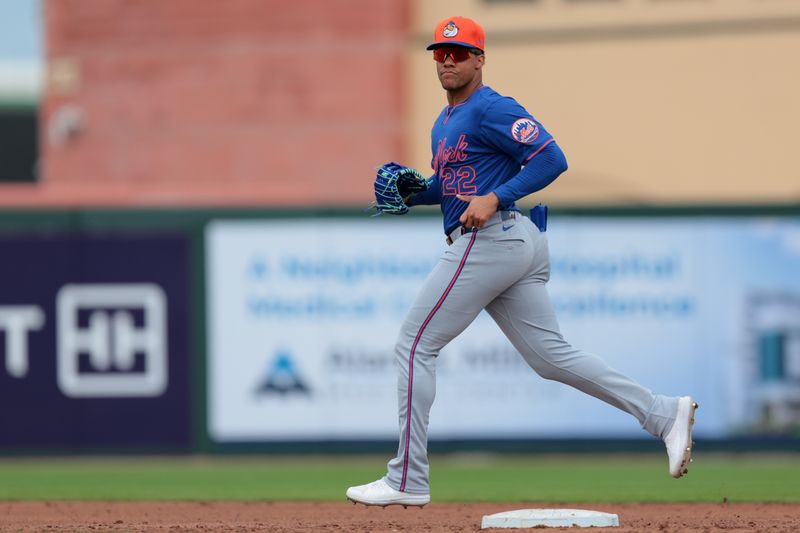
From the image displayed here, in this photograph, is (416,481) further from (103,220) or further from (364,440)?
(103,220)

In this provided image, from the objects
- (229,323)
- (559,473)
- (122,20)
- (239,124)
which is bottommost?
(559,473)

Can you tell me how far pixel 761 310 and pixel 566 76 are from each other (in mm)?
8531

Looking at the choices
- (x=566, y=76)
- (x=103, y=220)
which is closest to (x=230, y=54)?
(x=566, y=76)

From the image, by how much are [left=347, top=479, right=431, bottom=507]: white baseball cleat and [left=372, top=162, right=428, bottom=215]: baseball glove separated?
121cm

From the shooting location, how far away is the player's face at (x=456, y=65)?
19.6 feet

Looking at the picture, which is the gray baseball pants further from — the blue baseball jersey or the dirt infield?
the dirt infield

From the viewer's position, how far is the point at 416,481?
6.07 m

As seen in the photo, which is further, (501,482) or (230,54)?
(230,54)

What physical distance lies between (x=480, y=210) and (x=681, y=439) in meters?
1.27

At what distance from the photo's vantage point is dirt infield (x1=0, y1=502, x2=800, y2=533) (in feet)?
20.7

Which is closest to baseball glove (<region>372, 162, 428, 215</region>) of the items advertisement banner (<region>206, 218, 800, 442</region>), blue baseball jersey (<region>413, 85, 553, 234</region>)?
blue baseball jersey (<region>413, 85, 553, 234</region>)

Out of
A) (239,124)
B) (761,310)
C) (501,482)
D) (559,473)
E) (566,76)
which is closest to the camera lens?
(501,482)

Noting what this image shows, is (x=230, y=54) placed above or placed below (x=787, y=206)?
above

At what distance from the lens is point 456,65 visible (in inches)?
236
